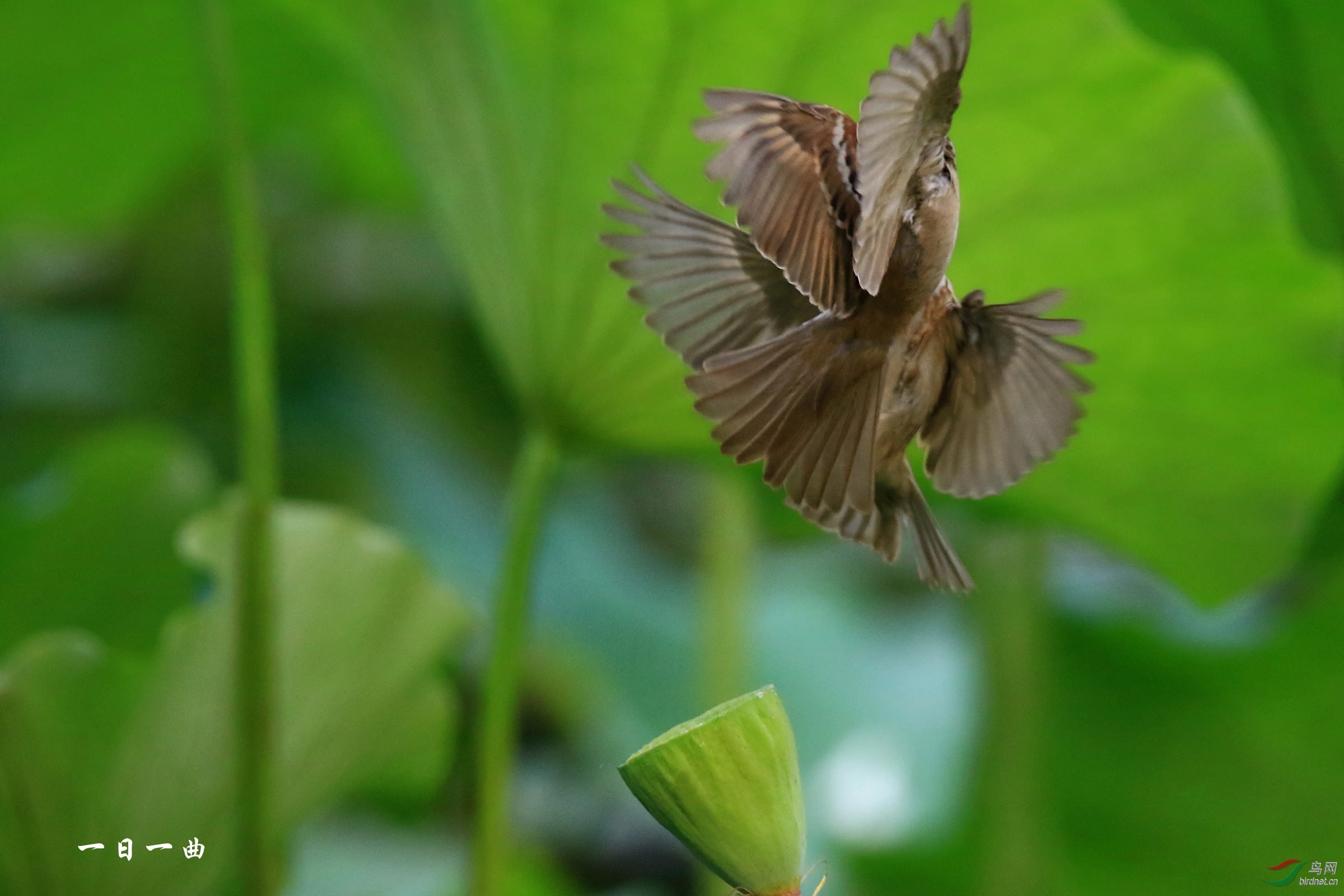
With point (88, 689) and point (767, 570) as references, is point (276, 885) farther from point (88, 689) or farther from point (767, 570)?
point (767, 570)

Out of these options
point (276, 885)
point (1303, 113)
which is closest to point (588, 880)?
point (276, 885)

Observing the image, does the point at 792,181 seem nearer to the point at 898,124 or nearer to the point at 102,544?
the point at 898,124

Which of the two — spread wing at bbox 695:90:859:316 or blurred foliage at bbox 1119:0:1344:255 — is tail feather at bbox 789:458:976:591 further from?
blurred foliage at bbox 1119:0:1344:255

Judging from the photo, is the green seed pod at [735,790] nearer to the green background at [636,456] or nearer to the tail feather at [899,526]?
the tail feather at [899,526]

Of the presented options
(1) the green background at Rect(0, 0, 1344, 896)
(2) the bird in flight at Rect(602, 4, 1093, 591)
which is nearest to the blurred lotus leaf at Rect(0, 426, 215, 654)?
(1) the green background at Rect(0, 0, 1344, 896)

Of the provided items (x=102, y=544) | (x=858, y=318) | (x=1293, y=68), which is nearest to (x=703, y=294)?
(x=858, y=318)

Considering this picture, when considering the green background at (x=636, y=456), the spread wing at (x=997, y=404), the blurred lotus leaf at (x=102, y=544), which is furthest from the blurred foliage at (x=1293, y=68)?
the blurred lotus leaf at (x=102, y=544)
